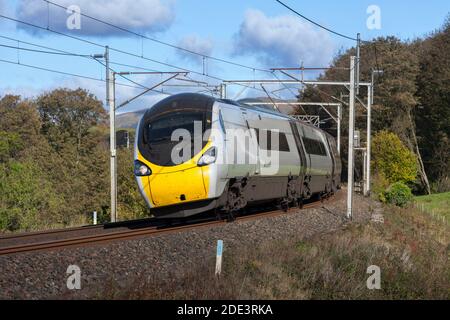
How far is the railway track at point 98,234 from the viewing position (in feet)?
39.3

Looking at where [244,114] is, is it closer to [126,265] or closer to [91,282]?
[126,265]

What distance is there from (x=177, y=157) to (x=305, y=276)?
18.8ft

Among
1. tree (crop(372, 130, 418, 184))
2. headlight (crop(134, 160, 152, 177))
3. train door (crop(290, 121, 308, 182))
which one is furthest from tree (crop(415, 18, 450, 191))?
headlight (crop(134, 160, 152, 177))

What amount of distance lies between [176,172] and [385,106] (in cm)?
4597

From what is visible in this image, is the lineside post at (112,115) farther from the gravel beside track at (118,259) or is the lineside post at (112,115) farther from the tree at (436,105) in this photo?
the tree at (436,105)

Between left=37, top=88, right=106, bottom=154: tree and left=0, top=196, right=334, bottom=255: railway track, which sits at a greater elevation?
left=37, top=88, right=106, bottom=154: tree

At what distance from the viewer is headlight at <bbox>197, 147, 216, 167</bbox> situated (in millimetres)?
14586

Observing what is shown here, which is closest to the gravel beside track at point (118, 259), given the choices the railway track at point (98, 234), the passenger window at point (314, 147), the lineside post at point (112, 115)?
the railway track at point (98, 234)

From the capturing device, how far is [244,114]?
17156mm

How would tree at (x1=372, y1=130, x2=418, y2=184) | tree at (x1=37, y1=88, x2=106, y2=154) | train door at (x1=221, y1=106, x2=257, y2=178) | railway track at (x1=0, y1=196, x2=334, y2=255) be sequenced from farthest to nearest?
tree at (x1=37, y1=88, x2=106, y2=154)
tree at (x1=372, y1=130, x2=418, y2=184)
train door at (x1=221, y1=106, x2=257, y2=178)
railway track at (x1=0, y1=196, x2=334, y2=255)

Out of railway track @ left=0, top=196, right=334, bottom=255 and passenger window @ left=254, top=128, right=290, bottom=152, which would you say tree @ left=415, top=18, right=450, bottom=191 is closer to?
passenger window @ left=254, top=128, right=290, bottom=152

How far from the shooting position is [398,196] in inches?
1335

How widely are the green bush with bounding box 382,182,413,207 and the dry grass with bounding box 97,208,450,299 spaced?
64.4 ft

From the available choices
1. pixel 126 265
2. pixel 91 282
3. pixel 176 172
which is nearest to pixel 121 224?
pixel 176 172
